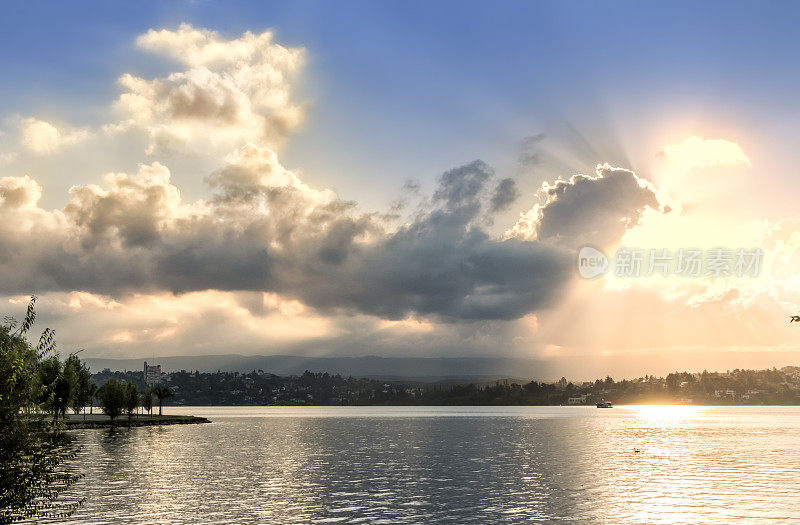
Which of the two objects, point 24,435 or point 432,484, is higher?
point 24,435

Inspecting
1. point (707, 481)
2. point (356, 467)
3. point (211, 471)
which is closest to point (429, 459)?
point (356, 467)

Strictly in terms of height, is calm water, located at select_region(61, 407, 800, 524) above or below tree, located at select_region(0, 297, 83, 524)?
below

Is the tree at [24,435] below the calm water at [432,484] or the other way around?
the other way around

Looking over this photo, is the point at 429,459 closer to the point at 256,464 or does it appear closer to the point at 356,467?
the point at 356,467

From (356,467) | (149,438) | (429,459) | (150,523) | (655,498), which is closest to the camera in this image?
(150,523)

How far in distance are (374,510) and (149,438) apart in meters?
123

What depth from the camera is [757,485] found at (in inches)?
3415

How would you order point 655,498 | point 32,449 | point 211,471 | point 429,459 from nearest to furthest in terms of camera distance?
1. point 32,449
2. point 655,498
3. point 211,471
4. point 429,459

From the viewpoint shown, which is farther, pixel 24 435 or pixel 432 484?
pixel 432 484

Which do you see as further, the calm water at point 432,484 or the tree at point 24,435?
the calm water at point 432,484

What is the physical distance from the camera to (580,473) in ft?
340

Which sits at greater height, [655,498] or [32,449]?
[32,449]

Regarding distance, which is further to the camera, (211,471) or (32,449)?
(211,471)

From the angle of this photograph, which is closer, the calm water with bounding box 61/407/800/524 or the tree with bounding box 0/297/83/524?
the tree with bounding box 0/297/83/524
